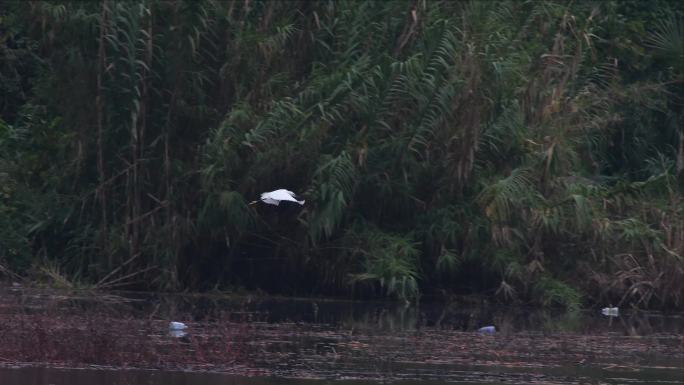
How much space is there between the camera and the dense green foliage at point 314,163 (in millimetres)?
13922

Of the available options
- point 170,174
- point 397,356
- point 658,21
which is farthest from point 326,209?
point 658,21

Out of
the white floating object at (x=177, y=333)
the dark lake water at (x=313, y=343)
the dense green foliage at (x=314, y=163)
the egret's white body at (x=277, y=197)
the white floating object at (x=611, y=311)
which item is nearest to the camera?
the dark lake water at (x=313, y=343)

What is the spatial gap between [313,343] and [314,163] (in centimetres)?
386

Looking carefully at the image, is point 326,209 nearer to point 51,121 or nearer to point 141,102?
point 141,102

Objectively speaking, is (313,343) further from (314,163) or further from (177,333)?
(314,163)

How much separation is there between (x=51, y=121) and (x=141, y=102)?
168 cm

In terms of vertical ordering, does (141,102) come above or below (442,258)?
above

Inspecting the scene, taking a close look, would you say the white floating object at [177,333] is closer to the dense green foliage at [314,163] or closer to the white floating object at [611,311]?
the dense green foliage at [314,163]

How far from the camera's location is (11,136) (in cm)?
1551

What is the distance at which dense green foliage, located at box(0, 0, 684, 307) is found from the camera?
13.9 metres

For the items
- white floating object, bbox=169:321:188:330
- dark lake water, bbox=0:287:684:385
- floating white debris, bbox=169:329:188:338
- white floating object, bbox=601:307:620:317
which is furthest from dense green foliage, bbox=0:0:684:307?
floating white debris, bbox=169:329:188:338

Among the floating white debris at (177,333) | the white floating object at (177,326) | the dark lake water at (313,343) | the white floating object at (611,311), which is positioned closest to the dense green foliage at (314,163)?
the white floating object at (611,311)

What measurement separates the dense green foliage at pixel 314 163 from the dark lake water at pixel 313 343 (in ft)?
1.69

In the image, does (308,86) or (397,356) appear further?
(308,86)
